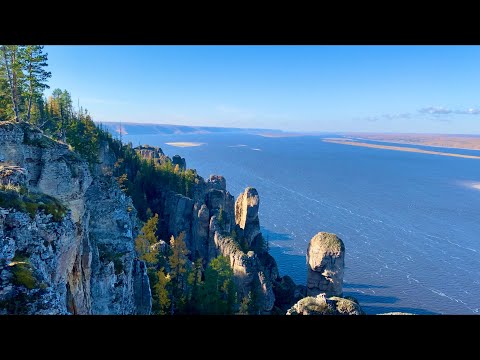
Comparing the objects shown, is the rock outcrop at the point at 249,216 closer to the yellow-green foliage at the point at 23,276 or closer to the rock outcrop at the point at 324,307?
the rock outcrop at the point at 324,307

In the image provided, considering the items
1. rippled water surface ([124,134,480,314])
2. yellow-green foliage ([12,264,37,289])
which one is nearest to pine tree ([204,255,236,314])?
rippled water surface ([124,134,480,314])

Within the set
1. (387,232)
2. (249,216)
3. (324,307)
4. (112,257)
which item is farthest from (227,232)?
(387,232)

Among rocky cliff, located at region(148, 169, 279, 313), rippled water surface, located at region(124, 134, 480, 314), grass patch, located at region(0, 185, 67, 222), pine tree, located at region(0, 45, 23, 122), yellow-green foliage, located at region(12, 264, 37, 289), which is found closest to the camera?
yellow-green foliage, located at region(12, 264, 37, 289)

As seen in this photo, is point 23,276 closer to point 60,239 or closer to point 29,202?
point 29,202

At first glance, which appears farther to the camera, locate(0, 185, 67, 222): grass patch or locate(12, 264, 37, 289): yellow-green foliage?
locate(0, 185, 67, 222): grass patch

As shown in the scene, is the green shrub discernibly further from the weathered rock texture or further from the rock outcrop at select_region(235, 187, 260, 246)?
the rock outcrop at select_region(235, 187, 260, 246)

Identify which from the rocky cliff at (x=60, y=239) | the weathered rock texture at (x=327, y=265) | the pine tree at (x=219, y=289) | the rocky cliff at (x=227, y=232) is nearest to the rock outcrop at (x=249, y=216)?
the rocky cliff at (x=227, y=232)
